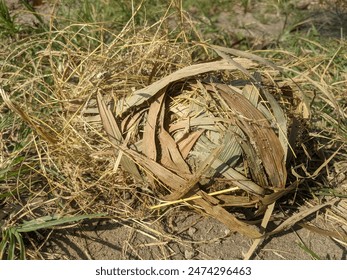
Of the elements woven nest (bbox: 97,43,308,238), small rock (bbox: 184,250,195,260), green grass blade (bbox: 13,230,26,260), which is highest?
woven nest (bbox: 97,43,308,238)

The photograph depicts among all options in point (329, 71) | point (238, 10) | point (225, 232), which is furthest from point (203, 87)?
point (238, 10)

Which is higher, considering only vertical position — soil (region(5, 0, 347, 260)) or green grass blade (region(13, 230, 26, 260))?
green grass blade (region(13, 230, 26, 260))

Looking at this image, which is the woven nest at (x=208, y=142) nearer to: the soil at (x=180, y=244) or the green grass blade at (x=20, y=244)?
the soil at (x=180, y=244)

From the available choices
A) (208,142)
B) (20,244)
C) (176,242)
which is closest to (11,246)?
(20,244)

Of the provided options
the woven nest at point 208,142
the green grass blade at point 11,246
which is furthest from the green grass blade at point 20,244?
the woven nest at point 208,142

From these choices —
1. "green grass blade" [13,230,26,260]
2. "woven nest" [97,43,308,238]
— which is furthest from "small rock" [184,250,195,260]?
"green grass blade" [13,230,26,260]

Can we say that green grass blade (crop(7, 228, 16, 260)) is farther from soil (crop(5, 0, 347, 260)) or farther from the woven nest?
the woven nest
